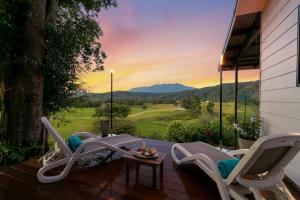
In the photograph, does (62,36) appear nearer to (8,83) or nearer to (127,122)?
(8,83)

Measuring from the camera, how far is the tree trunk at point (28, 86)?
14.2 feet

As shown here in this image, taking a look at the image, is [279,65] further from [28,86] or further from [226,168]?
[28,86]

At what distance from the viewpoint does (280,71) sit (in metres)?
3.56

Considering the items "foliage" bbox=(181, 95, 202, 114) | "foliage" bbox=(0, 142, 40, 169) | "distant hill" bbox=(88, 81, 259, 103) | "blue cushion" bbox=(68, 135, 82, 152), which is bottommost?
"foliage" bbox=(0, 142, 40, 169)

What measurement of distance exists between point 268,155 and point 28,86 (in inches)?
182

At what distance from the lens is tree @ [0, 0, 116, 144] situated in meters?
A: 4.22

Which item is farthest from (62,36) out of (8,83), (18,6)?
(8,83)

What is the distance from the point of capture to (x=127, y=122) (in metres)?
8.19

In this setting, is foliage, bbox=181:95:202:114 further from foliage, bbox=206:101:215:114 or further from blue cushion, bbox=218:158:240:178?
blue cushion, bbox=218:158:240:178

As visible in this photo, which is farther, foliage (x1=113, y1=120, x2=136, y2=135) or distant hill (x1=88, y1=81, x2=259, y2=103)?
distant hill (x1=88, y1=81, x2=259, y2=103)

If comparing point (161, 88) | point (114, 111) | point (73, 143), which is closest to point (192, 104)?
point (114, 111)

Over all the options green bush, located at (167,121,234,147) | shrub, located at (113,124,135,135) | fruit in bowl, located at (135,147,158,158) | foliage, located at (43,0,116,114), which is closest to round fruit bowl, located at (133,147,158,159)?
fruit in bowl, located at (135,147,158,158)

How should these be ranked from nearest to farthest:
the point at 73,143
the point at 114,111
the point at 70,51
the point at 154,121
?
the point at 73,143
the point at 70,51
the point at 114,111
the point at 154,121

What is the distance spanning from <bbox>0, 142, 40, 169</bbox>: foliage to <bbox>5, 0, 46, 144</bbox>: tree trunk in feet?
0.83
